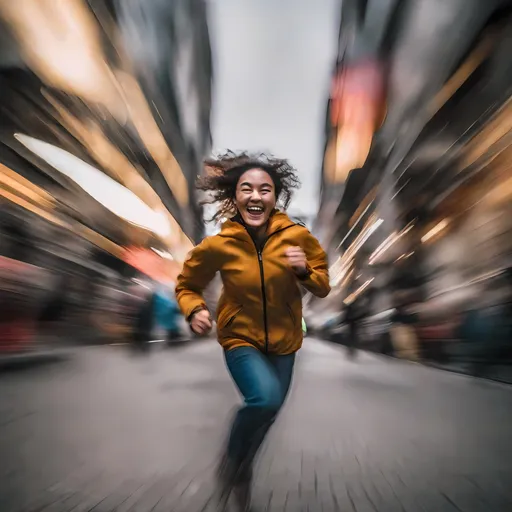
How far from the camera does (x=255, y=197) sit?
1.42 metres

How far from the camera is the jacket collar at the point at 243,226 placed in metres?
1.39

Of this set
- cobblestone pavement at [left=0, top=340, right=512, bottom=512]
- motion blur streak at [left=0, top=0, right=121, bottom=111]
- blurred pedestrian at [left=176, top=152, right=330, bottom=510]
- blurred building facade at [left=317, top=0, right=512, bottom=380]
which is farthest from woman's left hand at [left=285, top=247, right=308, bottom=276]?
motion blur streak at [left=0, top=0, right=121, bottom=111]

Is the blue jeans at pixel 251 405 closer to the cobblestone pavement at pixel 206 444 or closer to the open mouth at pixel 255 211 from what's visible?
the cobblestone pavement at pixel 206 444

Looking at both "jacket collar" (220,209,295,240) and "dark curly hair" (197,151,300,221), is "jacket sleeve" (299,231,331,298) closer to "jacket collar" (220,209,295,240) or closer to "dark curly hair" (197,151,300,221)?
"jacket collar" (220,209,295,240)

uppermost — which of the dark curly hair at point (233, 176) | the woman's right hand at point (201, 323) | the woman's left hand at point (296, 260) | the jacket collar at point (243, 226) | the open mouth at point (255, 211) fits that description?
the dark curly hair at point (233, 176)

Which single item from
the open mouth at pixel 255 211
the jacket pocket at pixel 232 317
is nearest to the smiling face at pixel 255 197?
the open mouth at pixel 255 211

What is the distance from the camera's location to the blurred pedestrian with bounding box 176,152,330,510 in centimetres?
127

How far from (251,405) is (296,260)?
0.41 meters

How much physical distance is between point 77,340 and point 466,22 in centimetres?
176

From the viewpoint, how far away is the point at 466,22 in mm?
1662

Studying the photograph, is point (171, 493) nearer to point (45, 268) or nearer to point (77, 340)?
point (77, 340)

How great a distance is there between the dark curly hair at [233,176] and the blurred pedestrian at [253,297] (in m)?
0.02

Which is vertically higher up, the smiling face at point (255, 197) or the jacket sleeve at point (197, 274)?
the smiling face at point (255, 197)

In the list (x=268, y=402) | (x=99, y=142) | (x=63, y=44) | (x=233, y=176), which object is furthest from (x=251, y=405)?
(x=63, y=44)
